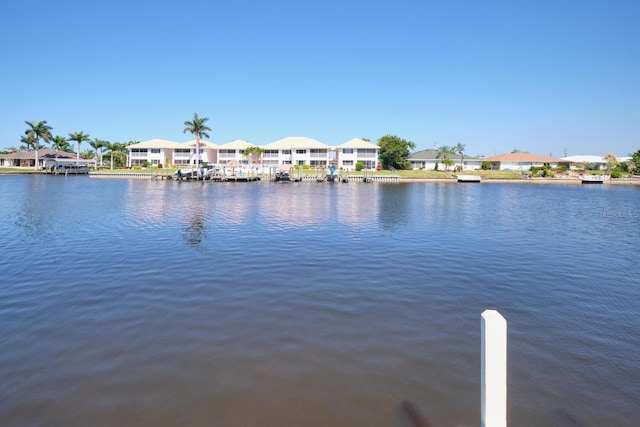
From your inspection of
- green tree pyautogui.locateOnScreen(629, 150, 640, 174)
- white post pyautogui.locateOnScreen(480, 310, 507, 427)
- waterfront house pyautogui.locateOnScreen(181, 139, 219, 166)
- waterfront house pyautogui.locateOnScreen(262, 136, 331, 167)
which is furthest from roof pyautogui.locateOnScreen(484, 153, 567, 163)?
white post pyautogui.locateOnScreen(480, 310, 507, 427)

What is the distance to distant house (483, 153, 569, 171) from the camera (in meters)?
129

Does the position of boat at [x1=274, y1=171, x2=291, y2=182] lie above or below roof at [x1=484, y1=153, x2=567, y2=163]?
below

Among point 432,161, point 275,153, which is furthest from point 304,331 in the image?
point 432,161

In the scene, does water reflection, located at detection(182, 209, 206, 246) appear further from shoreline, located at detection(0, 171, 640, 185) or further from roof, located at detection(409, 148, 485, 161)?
roof, located at detection(409, 148, 485, 161)

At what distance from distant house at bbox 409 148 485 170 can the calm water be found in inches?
4583

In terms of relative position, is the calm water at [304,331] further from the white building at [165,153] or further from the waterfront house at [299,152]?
the white building at [165,153]

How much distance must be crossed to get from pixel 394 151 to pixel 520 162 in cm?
4783

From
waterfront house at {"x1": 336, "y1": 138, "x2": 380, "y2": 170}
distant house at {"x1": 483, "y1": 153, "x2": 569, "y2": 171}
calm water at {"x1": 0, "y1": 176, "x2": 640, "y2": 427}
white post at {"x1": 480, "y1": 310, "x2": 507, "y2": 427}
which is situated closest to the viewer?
white post at {"x1": 480, "y1": 310, "x2": 507, "y2": 427}

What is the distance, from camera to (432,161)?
434 feet

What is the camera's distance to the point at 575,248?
19062 millimetres

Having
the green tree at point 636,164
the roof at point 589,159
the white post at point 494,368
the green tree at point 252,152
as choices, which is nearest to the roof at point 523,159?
the roof at point 589,159

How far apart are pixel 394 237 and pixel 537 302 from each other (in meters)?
10.1

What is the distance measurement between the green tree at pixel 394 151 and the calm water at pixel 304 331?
97.3m

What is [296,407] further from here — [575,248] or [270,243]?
[575,248]
